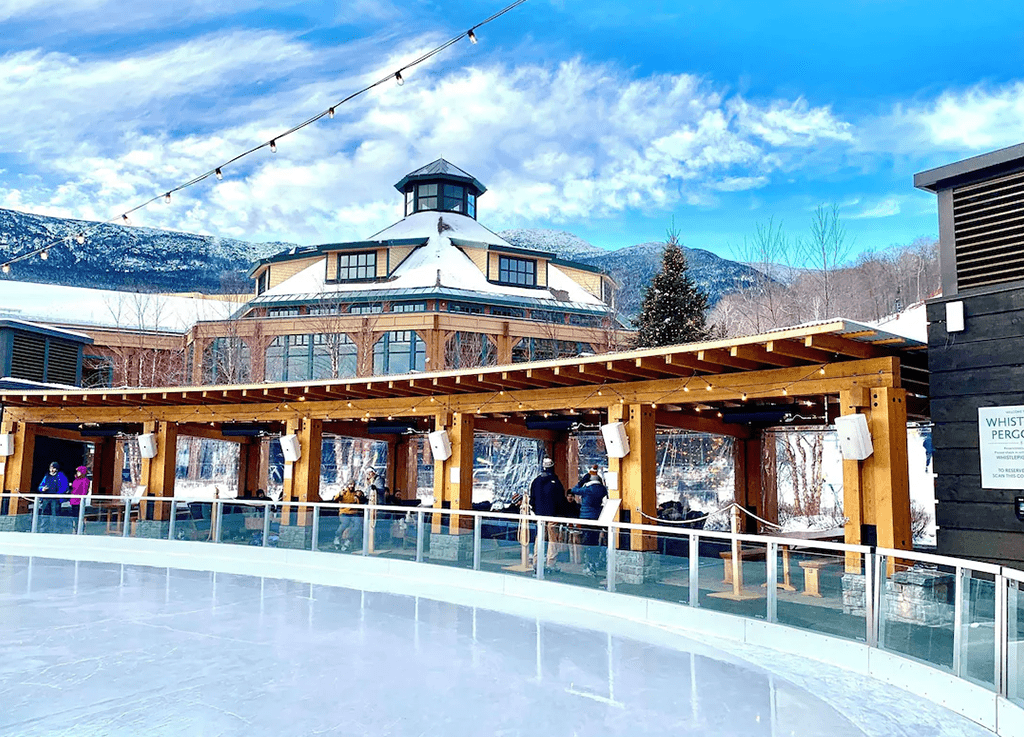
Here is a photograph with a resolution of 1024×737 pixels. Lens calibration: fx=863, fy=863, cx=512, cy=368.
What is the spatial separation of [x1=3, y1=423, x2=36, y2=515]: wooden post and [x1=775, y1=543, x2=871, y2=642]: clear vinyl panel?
16.7 m

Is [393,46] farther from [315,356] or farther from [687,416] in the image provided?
[687,416]

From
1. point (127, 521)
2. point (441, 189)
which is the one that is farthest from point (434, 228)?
A: point (127, 521)

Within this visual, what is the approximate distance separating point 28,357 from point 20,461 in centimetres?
424

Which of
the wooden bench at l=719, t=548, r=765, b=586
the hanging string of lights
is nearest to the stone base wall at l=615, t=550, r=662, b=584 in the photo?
the wooden bench at l=719, t=548, r=765, b=586

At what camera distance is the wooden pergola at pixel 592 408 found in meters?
9.18

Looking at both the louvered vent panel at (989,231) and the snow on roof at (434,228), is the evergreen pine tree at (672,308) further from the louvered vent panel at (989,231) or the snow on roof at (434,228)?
the snow on roof at (434,228)

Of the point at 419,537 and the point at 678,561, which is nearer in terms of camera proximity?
the point at 678,561

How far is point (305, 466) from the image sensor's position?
52.9 feet

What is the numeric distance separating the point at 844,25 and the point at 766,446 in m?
75.6

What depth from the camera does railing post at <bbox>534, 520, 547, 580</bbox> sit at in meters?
11.0

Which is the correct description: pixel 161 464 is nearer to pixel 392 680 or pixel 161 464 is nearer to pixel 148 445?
pixel 148 445

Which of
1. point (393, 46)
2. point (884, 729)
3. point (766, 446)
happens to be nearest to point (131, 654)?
point (884, 729)

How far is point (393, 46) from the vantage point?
8356 cm

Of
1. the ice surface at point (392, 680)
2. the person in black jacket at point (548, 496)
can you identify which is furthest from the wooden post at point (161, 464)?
the person in black jacket at point (548, 496)
